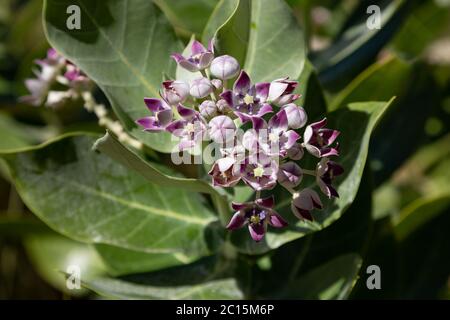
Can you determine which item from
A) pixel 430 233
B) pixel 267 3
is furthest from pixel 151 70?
pixel 430 233

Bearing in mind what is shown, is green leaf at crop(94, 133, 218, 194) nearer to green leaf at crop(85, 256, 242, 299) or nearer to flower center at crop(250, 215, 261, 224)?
flower center at crop(250, 215, 261, 224)

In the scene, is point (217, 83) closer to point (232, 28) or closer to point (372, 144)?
point (232, 28)

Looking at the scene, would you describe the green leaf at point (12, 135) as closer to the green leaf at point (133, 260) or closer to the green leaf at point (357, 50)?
the green leaf at point (133, 260)

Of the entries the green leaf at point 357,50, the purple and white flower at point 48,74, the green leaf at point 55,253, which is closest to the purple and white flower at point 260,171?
the purple and white flower at point 48,74

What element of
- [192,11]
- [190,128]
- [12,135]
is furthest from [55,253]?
[190,128]

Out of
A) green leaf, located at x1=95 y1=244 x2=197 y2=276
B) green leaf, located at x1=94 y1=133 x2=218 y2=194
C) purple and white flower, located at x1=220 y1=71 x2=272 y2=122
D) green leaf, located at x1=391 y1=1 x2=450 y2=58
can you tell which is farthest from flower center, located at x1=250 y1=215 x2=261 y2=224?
green leaf, located at x1=391 y1=1 x2=450 y2=58

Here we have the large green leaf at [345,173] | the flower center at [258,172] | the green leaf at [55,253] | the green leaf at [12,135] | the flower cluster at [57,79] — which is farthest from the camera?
the green leaf at [12,135]
